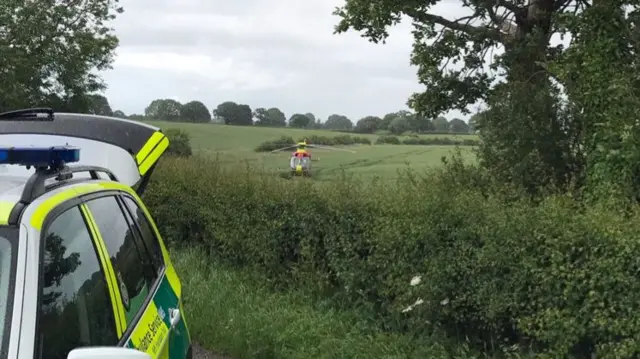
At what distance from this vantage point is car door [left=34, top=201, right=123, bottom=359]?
2.16m

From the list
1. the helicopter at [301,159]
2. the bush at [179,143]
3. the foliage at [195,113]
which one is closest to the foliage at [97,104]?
the foliage at [195,113]

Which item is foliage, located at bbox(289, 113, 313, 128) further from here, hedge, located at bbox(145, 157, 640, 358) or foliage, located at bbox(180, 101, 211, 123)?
hedge, located at bbox(145, 157, 640, 358)

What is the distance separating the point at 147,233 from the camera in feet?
12.3

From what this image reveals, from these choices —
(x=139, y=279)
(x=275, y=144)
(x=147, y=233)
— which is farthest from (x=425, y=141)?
(x=139, y=279)

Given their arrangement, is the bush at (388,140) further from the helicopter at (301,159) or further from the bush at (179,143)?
the bush at (179,143)

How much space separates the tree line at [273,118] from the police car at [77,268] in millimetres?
8908

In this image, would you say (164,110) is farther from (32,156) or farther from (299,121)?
(32,156)

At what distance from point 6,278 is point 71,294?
12.8 inches

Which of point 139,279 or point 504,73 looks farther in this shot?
point 504,73

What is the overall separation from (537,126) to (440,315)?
417 cm

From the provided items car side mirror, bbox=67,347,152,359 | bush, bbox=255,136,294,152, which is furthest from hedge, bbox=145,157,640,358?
bush, bbox=255,136,294,152

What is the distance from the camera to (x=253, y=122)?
16000mm

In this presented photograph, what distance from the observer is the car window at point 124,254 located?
2.88 meters

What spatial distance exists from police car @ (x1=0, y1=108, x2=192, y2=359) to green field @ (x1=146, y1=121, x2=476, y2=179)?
13.4 ft
